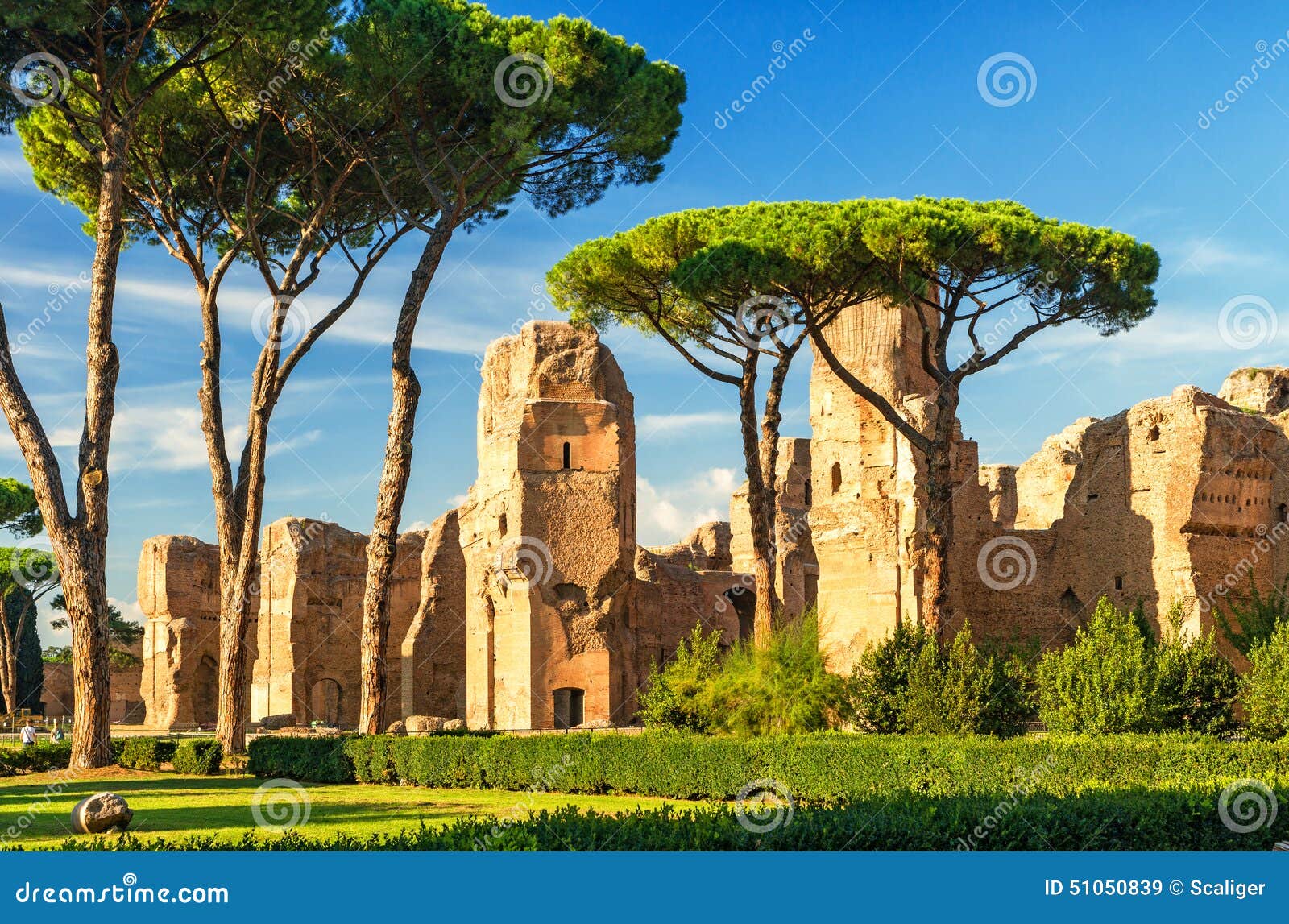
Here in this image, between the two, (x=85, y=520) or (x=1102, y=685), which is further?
(x=85, y=520)

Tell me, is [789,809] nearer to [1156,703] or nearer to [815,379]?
[1156,703]

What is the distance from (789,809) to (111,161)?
12.2m

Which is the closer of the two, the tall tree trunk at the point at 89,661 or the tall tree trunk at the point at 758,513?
the tall tree trunk at the point at 89,661

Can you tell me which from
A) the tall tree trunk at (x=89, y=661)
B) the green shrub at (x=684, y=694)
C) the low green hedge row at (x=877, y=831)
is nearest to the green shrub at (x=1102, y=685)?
the green shrub at (x=684, y=694)

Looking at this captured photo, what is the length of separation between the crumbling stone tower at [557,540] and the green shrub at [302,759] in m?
8.35

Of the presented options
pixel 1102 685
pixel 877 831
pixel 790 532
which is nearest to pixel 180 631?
pixel 790 532

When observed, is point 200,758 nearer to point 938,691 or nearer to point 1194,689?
point 938,691

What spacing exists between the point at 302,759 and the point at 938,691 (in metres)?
7.74

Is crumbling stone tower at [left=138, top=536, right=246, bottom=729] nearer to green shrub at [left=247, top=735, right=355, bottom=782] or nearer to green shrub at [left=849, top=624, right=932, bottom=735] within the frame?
green shrub at [left=247, top=735, right=355, bottom=782]

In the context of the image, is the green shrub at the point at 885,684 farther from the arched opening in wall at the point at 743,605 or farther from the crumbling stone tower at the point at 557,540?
the arched opening in wall at the point at 743,605

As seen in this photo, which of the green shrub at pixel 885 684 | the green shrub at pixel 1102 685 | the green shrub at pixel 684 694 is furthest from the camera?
the green shrub at pixel 684 694

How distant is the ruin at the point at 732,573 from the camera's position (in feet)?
77.9

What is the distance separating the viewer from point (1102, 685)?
542 inches

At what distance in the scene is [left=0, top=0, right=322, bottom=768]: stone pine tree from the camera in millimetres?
Result: 15227
